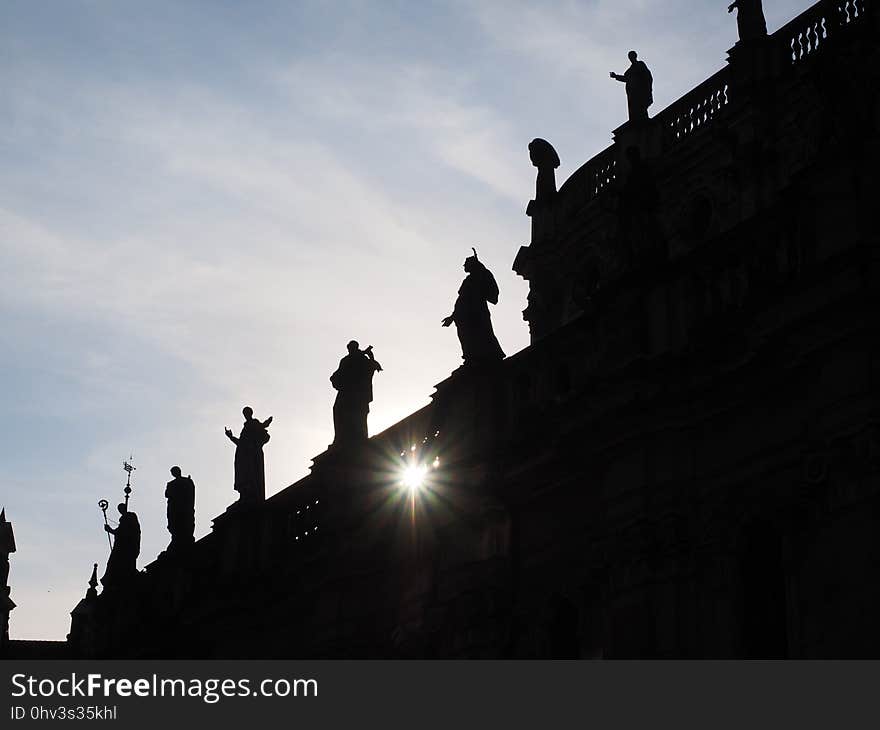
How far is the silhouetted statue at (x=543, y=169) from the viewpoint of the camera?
4241 cm

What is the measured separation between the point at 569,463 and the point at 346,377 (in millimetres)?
7727

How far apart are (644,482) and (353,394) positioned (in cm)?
887

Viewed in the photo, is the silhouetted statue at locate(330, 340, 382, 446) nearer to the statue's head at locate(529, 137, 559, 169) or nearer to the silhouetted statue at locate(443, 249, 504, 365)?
the silhouetted statue at locate(443, 249, 504, 365)

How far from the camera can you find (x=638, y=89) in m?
40.4

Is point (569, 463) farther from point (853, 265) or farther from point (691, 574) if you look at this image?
point (853, 265)

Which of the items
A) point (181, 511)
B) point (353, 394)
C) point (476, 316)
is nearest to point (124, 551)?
point (181, 511)

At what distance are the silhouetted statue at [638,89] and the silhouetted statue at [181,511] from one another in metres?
12.9

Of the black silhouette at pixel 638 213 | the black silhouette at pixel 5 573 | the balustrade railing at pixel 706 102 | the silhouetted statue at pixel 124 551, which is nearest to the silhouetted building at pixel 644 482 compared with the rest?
the black silhouette at pixel 638 213

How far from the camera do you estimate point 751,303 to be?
20734 mm

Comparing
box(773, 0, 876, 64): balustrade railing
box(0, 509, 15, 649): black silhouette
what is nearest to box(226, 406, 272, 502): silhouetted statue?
box(773, 0, 876, 64): balustrade railing

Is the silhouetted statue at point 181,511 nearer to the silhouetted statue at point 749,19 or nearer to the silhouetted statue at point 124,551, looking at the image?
the silhouetted statue at point 124,551

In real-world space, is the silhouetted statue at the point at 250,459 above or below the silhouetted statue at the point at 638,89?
below

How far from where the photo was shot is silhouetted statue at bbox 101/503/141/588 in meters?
37.8
